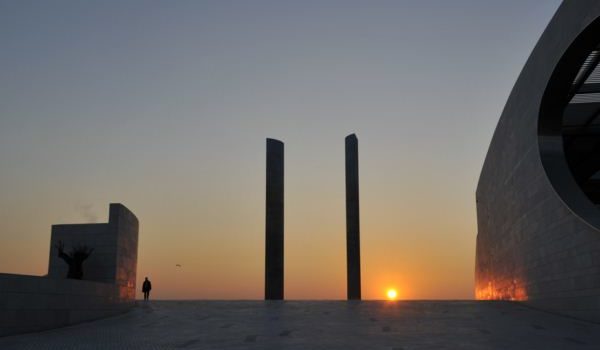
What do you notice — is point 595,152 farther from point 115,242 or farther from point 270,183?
point 115,242

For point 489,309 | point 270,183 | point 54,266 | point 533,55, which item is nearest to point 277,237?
point 270,183

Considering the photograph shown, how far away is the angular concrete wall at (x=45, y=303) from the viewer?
546 inches

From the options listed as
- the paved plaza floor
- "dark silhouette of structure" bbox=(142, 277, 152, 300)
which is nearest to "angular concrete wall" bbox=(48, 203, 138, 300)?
the paved plaza floor

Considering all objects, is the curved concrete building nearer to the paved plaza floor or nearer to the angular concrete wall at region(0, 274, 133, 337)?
the paved plaza floor

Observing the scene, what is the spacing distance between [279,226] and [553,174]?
18.3m

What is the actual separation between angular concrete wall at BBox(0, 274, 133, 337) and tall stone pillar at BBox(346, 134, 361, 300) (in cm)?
1778

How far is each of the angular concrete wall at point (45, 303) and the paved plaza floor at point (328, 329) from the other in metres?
0.38

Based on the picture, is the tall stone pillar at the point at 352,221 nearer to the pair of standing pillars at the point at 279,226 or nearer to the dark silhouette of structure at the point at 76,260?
the pair of standing pillars at the point at 279,226

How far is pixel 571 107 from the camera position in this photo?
21.0 meters

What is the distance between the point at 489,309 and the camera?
19.4m

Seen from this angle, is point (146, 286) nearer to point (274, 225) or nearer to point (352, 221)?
point (274, 225)

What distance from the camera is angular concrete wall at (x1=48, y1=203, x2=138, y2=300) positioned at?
21.3 metres

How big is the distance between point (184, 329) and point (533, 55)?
13.5 m

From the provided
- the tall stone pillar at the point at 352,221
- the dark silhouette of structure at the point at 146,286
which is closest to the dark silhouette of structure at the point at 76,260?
the dark silhouette of structure at the point at 146,286
